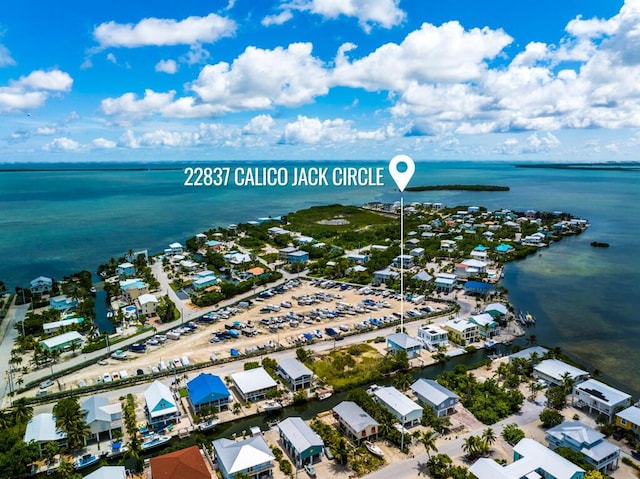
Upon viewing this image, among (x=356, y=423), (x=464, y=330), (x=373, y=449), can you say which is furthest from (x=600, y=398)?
(x=356, y=423)

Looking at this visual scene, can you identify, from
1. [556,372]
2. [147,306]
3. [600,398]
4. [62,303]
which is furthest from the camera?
[62,303]

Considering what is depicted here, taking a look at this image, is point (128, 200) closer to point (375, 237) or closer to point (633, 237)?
point (375, 237)

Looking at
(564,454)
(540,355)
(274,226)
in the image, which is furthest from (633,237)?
(564,454)

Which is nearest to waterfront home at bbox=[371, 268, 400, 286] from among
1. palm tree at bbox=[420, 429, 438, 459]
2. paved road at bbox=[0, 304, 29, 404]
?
palm tree at bbox=[420, 429, 438, 459]

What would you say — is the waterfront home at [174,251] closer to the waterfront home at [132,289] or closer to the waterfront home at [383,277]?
the waterfront home at [132,289]

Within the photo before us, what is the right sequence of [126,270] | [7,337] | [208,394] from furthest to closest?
[126,270], [7,337], [208,394]

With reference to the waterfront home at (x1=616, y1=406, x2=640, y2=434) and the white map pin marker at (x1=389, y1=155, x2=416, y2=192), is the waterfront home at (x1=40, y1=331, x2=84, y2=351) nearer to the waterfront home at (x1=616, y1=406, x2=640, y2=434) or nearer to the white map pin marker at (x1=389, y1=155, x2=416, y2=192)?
the white map pin marker at (x1=389, y1=155, x2=416, y2=192)

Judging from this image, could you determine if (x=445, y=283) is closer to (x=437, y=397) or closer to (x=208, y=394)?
(x=437, y=397)
